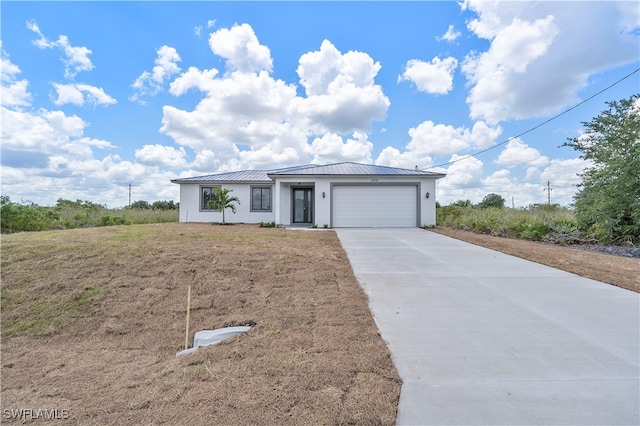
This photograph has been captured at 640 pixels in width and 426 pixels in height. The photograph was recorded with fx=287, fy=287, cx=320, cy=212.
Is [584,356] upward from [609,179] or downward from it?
downward

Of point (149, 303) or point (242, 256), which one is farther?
point (242, 256)

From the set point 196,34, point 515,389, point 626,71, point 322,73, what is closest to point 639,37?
point 626,71

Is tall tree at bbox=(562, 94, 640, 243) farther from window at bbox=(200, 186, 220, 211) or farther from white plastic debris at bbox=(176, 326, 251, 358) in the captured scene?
window at bbox=(200, 186, 220, 211)

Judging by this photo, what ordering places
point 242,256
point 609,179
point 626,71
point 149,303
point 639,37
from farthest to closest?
1. point 609,179
2. point 626,71
3. point 639,37
4. point 242,256
5. point 149,303

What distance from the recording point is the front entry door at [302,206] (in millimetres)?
16406

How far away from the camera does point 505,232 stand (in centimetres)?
1364

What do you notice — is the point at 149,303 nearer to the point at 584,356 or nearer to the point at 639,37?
the point at 584,356

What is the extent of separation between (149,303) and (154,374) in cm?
238

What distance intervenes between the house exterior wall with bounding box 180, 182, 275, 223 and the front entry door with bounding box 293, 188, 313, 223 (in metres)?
1.56

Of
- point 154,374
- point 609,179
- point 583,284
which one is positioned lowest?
point 154,374

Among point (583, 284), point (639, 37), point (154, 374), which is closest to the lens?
point (154, 374)

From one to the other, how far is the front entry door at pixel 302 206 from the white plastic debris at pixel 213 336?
1283 centimetres

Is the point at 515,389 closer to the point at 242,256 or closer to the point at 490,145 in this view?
the point at 242,256

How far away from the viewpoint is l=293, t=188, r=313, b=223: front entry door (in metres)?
16.4
